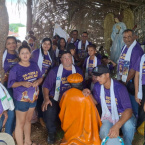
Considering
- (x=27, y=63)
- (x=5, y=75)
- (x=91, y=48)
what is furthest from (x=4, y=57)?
(x=91, y=48)

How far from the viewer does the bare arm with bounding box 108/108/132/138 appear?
2.34 m

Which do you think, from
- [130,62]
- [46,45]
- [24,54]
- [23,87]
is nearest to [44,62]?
[46,45]

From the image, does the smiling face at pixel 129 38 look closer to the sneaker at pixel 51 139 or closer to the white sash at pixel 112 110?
the white sash at pixel 112 110

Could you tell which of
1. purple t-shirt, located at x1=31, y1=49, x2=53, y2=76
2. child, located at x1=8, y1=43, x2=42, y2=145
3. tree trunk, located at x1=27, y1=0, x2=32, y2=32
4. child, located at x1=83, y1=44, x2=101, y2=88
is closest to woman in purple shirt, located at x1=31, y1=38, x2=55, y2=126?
purple t-shirt, located at x1=31, y1=49, x2=53, y2=76

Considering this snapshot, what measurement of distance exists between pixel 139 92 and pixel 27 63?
1715 mm

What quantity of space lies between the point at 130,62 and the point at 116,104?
1.11m

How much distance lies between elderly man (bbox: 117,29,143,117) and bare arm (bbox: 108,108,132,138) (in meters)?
0.94

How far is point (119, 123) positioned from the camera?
241 centimetres

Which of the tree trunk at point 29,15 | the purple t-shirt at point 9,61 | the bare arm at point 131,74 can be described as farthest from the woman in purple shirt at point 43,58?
the tree trunk at point 29,15

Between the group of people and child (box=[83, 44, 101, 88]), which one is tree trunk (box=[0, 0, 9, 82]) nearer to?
the group of people

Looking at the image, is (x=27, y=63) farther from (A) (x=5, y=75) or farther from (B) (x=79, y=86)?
(B) (x=79, y=86)

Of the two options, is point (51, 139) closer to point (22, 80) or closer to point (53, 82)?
point (53, 82)

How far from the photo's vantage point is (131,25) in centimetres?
630

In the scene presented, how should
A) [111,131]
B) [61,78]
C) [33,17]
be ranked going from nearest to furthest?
[111,131], [61,78], [33,17]
